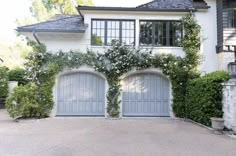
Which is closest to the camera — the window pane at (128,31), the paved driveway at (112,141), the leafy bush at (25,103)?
the paved driveway at (112,141)

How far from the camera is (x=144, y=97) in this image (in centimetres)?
1827

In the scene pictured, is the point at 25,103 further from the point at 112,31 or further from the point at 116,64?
the point at 112,31

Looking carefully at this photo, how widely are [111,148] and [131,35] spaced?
10.5m

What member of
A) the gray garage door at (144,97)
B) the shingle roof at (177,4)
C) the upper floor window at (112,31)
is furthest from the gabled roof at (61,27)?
the shingle roof at (177,4)

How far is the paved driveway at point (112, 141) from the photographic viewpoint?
329 inches

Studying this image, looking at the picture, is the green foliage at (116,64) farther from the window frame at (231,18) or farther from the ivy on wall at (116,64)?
the window frame at (231,18)

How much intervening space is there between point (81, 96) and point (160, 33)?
18.5 feet

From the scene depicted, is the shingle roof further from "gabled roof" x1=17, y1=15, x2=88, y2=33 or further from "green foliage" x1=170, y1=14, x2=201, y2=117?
"gabled roof" x1=17, y1=15, x2=88, y2=33

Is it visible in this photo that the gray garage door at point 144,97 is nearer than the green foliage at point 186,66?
No

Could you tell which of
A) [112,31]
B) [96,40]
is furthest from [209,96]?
[96,40]

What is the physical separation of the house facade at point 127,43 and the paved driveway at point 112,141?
197 inches

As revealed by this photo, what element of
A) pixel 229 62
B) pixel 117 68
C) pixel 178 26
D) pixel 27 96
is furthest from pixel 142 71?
pixel 27 96

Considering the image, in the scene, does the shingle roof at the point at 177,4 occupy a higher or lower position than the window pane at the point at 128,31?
higher

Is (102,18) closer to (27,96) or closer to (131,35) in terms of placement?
(131,35)
